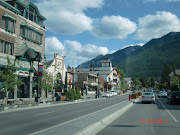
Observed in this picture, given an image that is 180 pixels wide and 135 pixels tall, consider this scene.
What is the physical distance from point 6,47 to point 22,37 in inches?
156

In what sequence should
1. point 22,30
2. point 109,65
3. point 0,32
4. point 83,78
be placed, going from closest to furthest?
1. point 0,32
2. point 22,30
3. point 83,78
4. point 109,65

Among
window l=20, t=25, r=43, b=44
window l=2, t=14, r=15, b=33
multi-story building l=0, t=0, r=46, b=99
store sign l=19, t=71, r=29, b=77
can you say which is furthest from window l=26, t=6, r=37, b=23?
store sign l=19, t=71, r=29, b=77

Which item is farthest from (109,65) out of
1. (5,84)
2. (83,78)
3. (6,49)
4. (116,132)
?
(116,132)

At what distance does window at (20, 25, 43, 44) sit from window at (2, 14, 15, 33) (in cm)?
242

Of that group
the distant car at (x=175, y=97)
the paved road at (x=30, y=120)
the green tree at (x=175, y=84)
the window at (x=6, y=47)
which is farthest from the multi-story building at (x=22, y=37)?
the green tree at (x=175, y=84)

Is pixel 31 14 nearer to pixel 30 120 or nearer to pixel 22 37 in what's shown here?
pixel 22 37

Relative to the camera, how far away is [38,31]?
1337 inches

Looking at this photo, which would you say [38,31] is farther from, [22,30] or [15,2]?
[15,2]

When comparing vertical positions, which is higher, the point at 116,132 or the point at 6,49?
the point at 6,49

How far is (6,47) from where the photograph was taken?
88.5 ft

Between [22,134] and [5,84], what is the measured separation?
1300 cm

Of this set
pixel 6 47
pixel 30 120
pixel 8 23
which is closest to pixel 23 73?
pixel 6 47

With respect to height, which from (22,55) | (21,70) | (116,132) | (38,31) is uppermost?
(38,31)

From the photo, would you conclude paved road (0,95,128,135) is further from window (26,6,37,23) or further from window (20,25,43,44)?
window (26,6,37,23)
